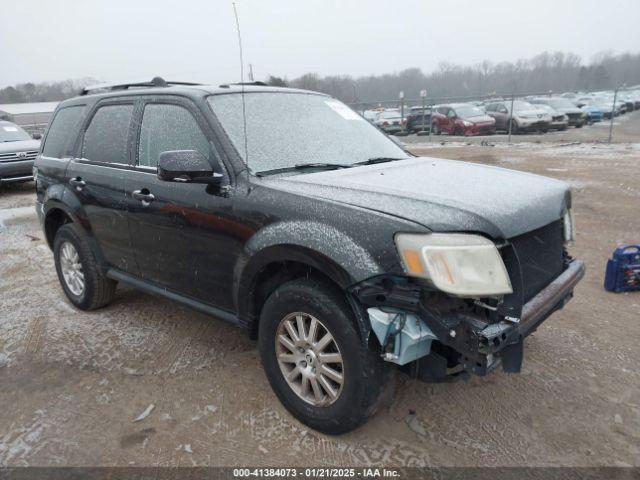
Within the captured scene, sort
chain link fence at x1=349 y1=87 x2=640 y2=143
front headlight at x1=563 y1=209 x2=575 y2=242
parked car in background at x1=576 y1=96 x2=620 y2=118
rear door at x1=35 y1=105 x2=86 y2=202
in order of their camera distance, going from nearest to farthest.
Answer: front headlight at x1=563 y1=209 x2=575 y2=242 < rear door at x1=35 y1=105 x2=86 y2=202 < chain link fence at x1=349 y1=87 x2=640 y2=143 < parked car in background at x1=576 y1=96 x2=620 y2=118

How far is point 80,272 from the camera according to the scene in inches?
175

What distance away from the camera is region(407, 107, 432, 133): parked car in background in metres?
24.1

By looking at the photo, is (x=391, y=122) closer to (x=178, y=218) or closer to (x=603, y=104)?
(x=603, y=104)

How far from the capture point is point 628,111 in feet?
112

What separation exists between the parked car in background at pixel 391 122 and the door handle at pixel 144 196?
22975mm

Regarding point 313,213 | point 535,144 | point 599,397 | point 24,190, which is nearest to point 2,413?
point 313,213

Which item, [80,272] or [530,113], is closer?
[80,272]

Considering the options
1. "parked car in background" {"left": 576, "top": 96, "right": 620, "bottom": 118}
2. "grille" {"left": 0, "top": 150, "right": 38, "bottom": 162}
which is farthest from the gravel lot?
"parked car in background" {"left": 576, "top": 96, "right": 620, "bottom": 118}

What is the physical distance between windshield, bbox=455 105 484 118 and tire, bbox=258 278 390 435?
21.4 meters

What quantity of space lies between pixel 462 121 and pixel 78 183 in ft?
66.6

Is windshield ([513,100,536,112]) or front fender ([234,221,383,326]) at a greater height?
windshield ([513,100,536,112])

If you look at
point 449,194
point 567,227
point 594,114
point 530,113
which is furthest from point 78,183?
point 594,114

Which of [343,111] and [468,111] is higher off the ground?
[343,111]

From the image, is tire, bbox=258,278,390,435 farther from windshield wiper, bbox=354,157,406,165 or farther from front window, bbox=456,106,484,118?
→ front window, bbox=456,106,484,118
